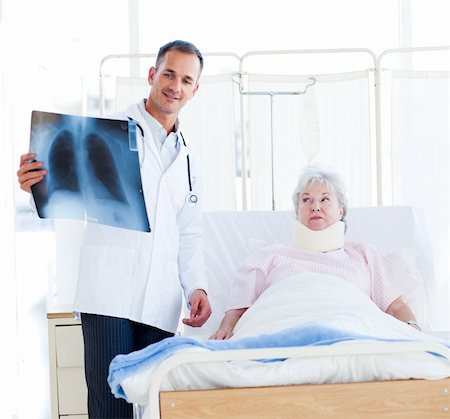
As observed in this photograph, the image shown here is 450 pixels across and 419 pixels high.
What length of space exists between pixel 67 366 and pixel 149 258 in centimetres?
75

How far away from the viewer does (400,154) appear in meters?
3.66

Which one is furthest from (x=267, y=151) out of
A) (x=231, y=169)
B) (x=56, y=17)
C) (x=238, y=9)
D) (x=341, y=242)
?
(x=56, y=17)

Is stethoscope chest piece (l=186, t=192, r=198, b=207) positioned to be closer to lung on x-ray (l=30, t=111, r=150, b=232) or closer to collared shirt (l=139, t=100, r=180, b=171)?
collared shirt (l=139, t=100, r=180, b=171)

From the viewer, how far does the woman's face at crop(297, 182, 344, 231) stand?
117 inches

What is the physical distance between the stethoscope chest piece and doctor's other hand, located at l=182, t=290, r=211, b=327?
0.25 metres

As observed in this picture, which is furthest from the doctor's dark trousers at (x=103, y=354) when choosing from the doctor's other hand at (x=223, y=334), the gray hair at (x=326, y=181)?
the gray hair at (x=326, y=181)

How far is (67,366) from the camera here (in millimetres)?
→ 2936

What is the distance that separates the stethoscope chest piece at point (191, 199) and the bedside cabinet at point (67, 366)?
0.69 m

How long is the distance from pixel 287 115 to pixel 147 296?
5.03 ft

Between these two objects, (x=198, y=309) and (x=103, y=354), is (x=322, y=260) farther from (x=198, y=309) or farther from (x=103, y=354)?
(x=103, y=354)

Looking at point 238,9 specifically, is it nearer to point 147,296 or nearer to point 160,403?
point 147,296

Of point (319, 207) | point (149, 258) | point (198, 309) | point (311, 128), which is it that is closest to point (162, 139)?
point (149, 258)

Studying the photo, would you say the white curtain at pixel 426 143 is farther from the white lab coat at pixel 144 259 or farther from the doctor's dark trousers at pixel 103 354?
the doctor's dark trousers at pixel 103 354

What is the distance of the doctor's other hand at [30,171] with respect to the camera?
2215 millimetres
